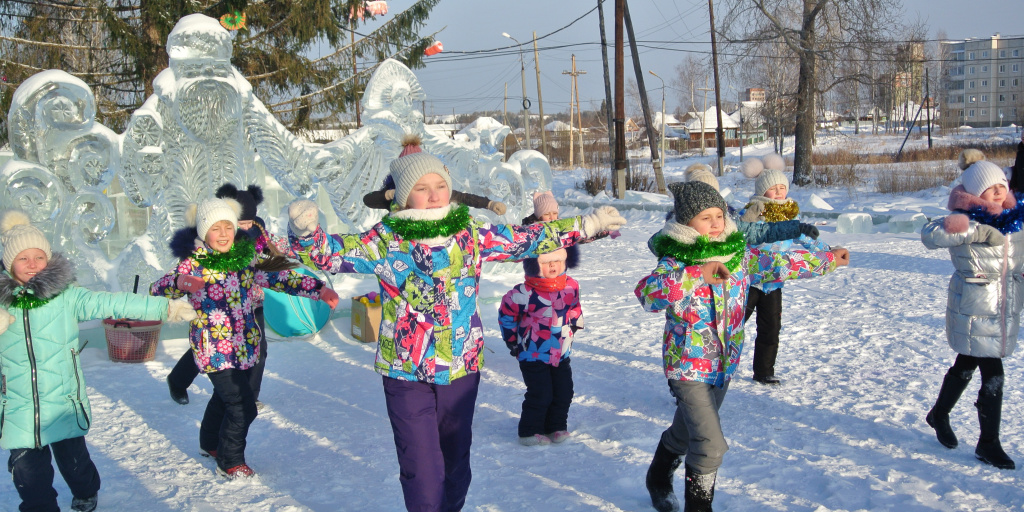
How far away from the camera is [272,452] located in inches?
165

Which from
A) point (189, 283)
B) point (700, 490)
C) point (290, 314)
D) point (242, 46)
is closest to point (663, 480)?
point (700, 490)

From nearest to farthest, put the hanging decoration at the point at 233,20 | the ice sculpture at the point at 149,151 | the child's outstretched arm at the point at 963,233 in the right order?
the child's outstretched arm at the point at 963,233 → the ice sculpture at the point at 149,151 → the hanging decoration at the point at 233,20

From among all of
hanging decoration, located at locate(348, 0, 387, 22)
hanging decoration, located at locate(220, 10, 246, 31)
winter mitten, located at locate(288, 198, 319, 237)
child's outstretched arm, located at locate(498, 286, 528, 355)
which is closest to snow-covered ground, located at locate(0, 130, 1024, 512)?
child's outstretched arm, located at locate(498, 286, 528, 355)

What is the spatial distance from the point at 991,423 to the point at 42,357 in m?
4.36

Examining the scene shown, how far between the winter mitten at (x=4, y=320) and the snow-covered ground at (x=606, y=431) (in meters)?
1.03

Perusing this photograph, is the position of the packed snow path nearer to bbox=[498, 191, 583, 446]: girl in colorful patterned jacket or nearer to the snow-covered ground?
the snow-covered ground

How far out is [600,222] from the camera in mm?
2969

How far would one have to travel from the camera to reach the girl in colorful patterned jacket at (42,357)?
3172 millimetres

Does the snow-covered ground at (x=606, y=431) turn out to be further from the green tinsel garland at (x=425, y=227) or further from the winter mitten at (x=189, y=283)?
the green tinsel garland at (x=425, y=227)

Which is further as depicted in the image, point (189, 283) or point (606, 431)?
point (606, 431)

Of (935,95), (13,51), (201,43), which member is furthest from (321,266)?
(935,95)

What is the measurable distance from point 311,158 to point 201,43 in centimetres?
169

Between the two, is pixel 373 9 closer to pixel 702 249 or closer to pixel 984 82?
pixel 702 249

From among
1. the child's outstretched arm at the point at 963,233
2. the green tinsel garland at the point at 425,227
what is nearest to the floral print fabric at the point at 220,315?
the green tinsel garland at the point at 425,227
